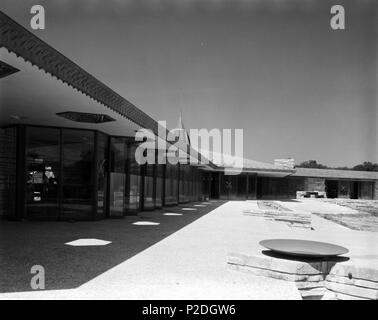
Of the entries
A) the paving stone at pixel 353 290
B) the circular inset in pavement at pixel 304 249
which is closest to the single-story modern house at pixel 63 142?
the circular inset in pavement at pixel 304 249

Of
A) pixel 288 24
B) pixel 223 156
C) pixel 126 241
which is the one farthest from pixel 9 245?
pixel 223 156

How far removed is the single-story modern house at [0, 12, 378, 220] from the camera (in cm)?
666

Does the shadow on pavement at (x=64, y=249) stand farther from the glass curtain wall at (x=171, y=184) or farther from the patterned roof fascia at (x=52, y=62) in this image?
the glass curtain wall at (x=171, y=184)

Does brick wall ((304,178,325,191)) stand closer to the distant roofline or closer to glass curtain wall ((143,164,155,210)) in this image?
the distant roofline

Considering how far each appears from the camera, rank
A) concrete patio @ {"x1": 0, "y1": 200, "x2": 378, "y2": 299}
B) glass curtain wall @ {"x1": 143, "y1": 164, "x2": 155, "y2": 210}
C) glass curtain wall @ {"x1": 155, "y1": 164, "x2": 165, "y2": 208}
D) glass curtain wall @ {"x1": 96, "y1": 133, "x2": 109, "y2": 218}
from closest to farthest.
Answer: concrete patio @ {"x1": 0, "y1": 200, "x2": 378, "y2": 299}, glass curtain wall @ {"x1": 96, "y1": 133, "x2": 109, "y2": 218}, glass curtain wall @ {"x1": 143, "y1": 164, "x2": 155, "y2": 210}, glass curtain wall @ {"x1": 155, "y1": 164, "x2": 165, "y2": 208}

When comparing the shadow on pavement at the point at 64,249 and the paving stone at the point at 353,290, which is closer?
the paving stone at the point at 353,290

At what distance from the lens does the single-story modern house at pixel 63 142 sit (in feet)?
21.8

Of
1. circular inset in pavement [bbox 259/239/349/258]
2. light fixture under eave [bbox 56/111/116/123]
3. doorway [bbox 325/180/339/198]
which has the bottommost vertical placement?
doorway [bbox 325/180/339/198]

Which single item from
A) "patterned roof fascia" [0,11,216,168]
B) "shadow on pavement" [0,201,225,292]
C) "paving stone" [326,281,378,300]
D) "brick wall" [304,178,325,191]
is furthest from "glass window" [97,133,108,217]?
"brick wall" [304,178,325,191]

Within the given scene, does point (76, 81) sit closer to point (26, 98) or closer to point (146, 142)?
point (26, 98)

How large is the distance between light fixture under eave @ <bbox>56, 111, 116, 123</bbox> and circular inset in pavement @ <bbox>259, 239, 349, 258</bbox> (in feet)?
21.8

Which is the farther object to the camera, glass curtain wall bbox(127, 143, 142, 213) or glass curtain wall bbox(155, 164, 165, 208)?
glass curtain wall bbox(155, 164, 165, 208)

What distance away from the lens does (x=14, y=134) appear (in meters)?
13.4

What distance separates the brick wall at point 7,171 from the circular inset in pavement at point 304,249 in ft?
31.7
